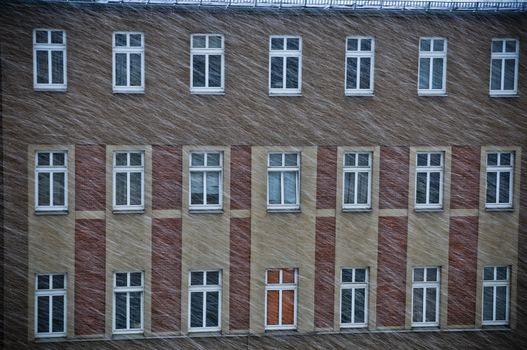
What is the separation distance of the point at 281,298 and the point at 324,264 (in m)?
1.46

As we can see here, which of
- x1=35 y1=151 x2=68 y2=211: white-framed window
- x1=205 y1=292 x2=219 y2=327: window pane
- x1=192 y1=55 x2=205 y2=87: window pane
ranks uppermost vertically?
x1=192 y1=55 x2=205 y2=87: window pane

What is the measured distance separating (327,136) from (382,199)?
2.24 metres

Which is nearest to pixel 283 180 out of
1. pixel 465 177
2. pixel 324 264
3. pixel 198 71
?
pixel 324 264

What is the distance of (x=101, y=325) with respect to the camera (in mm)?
19734

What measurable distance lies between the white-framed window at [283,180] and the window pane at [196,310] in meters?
3.07

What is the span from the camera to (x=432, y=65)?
20.5 meters

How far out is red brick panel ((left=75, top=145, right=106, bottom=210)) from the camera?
63.9 feet

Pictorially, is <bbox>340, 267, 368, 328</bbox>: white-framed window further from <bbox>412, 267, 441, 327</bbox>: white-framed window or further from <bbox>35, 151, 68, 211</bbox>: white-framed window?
<bbox>35, 151, 68, 211</bbox>: white-framed window

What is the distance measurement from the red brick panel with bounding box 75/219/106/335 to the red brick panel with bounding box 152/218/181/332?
1310mm

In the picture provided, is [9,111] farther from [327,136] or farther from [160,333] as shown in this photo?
[327,136]

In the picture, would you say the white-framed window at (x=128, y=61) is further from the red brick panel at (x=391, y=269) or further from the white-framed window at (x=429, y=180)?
the white-framed window at (x=429, y=180)

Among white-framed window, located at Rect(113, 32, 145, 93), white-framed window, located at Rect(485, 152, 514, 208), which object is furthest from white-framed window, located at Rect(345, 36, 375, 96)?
white-framed window, located at Rect(113, 32, 145, 93)

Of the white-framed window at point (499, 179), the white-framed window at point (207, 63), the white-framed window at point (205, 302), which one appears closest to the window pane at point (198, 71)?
the white-framed window at point (207, 63)

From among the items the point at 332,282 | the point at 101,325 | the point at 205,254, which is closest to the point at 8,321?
the point at 101,325
